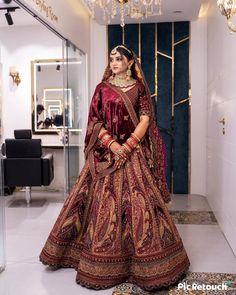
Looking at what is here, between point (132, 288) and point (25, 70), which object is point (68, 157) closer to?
point (25, 70)

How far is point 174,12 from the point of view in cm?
480

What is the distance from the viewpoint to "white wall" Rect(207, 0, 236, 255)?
308 centimetres

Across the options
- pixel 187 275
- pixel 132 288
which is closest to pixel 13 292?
pixel 132 288

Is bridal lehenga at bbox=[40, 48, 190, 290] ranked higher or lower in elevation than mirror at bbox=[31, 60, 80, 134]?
lower

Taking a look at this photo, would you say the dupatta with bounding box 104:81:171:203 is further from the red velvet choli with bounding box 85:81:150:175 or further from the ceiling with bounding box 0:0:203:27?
the ceiling with bounding box 0:0:203:27

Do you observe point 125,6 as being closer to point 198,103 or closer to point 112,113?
point 198,103

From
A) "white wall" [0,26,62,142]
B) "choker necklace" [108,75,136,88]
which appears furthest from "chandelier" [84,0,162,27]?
"white wall" [0,26,62,142]

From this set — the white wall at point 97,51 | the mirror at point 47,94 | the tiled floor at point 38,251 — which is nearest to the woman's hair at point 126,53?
the tiled floor at point 38,251

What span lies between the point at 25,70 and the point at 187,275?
4270 mm

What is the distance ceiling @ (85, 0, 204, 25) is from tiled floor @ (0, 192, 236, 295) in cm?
249

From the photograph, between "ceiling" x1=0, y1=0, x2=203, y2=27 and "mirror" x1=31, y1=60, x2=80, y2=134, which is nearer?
"ceiling" x1=0, y1=0, x2=203, y2=27

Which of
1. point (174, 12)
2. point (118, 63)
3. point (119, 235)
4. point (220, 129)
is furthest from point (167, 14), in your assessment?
point (119, 235)

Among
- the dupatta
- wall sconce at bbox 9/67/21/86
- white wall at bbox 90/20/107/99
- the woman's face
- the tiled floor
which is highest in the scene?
white wall at bbox 90/20/107/99

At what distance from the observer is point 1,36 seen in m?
5.59
